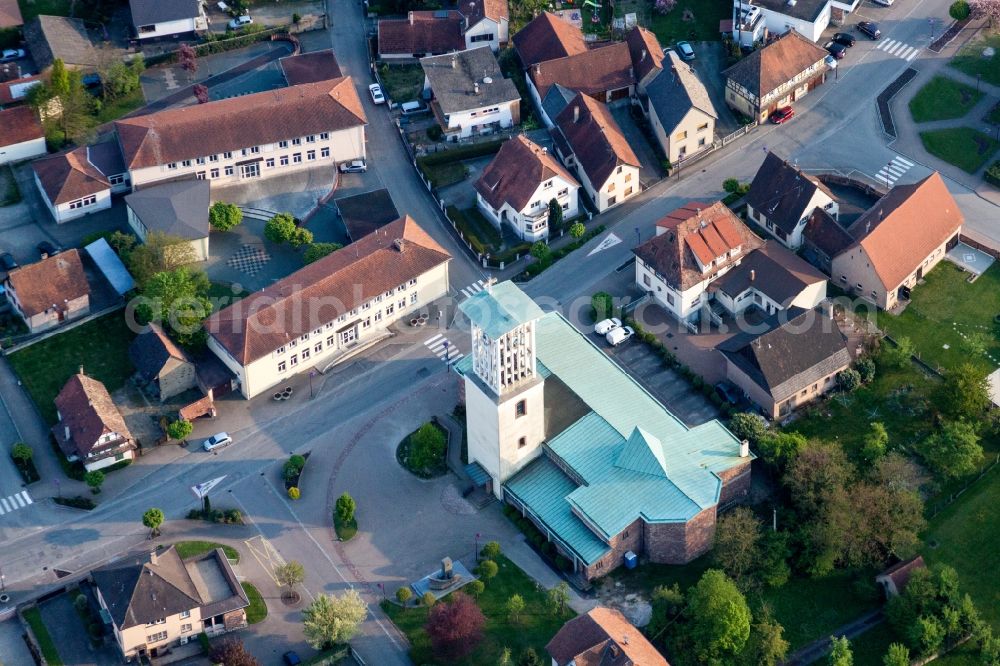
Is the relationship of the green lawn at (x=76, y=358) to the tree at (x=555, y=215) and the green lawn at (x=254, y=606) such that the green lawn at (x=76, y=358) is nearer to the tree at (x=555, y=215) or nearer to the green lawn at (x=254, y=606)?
the green lawn at (x=254, y=606)

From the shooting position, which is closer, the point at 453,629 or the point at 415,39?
the point at 453,629

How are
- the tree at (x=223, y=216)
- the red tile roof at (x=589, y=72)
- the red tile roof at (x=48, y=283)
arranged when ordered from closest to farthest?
the red tile roof at (x=48, y=283) < the tree at (x=223, y=216) < the red tile roof at (x=589, y=72)

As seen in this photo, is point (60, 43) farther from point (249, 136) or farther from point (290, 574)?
point (290, 574)

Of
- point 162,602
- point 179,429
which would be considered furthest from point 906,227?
point 162,602

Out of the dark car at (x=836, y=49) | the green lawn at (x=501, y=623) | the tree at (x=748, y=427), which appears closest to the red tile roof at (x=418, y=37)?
the dark car at (x=836, y=49)

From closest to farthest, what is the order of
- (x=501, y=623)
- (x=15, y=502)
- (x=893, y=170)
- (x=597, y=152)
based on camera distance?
(x=501, y=623)
(x=15, y=502)
(x=597, y=152)
(x=893, y=170)

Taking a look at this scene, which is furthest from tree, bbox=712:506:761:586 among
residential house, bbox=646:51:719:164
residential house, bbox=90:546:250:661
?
residential house, bbox=646:51:719:164
